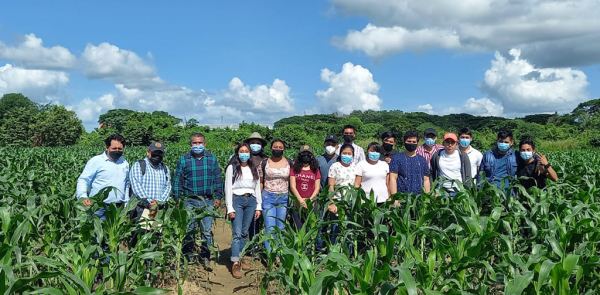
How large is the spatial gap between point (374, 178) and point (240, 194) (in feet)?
5.60

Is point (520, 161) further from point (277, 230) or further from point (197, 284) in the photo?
point (197, 284)

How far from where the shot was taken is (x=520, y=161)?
581 cm

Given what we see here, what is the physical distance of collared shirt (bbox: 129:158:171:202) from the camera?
16.9ft

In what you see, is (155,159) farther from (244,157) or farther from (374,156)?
(374,156)

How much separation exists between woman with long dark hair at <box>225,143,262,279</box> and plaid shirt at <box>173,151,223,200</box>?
0.76 feet

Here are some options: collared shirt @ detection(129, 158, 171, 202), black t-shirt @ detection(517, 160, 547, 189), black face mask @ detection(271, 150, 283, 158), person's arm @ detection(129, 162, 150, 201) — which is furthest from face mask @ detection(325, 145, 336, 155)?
black t-shirt @ detection(517, 160, 547, 189)

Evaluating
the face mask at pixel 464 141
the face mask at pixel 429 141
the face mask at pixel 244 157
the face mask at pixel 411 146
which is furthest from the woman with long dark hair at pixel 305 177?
the face mask at pixel 464 141

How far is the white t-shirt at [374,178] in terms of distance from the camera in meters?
5.40

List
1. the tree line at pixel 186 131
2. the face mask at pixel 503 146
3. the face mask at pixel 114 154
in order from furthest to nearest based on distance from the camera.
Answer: the tree line at pixel 186 131, the face mask at pixel 503 146, the face mask at pixel 114 154

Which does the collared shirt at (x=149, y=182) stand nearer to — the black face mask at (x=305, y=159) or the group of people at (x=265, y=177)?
the group of people at (x=265, y=177)

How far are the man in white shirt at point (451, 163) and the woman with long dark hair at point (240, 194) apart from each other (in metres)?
2.45

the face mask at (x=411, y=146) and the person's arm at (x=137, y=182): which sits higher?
the face mask at (x=411, y=146)

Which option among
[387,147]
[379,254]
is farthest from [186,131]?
[379,254]

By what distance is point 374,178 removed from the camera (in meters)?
5.40
